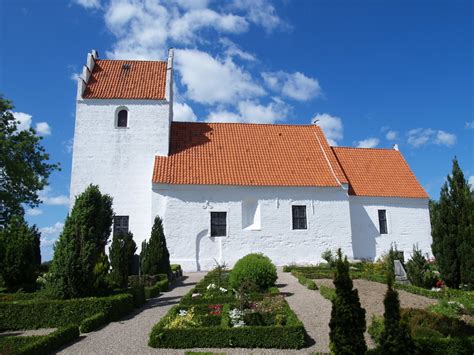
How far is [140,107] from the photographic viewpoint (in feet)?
66.4

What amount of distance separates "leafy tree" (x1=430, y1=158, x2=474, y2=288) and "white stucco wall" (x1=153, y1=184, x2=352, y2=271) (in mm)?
8172

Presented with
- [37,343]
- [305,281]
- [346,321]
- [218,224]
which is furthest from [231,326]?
[218,224]

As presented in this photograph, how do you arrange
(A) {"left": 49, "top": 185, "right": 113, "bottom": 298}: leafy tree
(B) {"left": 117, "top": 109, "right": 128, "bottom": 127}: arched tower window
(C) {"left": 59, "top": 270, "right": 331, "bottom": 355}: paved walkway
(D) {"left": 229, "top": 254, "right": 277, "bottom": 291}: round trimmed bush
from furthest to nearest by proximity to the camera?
1. (B) {"left": 117, "top": 109, "right": 128, "bottom": 127}: arched tower window
2. (D) {"left": 229, "top": 254, "right": 277, "bottom": 291}: round trimmed bush
3. (A) {"left": 49, "top": 185, "right": 113, "bottom": 298}: leafy tree
4. (C) {"left": 59, "top": 270, "right": 331, "bottom": 355}: paved walkway

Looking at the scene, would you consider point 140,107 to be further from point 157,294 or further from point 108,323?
point 108,323

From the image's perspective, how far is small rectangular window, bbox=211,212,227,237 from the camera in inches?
734

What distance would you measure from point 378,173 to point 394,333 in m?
18.7

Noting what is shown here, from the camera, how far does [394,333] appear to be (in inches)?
199

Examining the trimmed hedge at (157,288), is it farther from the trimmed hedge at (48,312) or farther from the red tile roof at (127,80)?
the red tile roof at (127,80)

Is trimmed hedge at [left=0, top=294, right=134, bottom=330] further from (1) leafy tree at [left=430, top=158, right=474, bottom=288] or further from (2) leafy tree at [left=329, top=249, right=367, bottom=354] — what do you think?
(1) leafy tree at [left=430, top=158, right=474, bottom=288]

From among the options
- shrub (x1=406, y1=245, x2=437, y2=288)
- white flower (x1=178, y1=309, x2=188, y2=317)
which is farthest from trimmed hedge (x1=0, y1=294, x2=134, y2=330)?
shrub (x1=406, y1=245, x2=437, y2=288)

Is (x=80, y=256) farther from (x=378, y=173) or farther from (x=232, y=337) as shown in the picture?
(x=378, y=173)

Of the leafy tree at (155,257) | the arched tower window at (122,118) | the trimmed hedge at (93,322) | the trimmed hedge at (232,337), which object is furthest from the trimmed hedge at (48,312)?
the arched tower window at (122,118)

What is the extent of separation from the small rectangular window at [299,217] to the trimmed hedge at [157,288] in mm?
8125

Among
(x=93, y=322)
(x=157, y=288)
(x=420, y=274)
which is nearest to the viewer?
(x=93, y=322)
